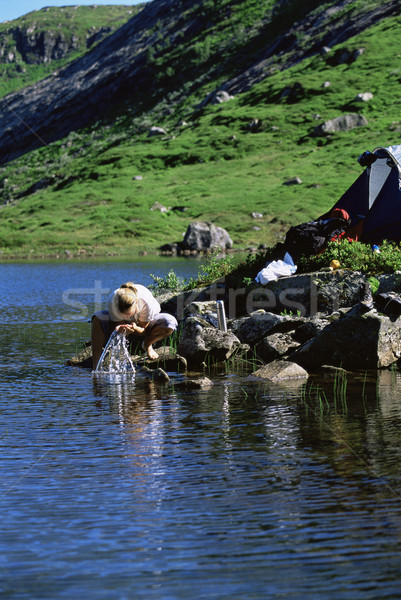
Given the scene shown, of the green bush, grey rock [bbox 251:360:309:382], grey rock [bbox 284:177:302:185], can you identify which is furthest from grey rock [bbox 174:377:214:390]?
grey rock [bbox 284:177:302:185]

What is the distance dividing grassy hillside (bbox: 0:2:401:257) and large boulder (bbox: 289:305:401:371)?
6427 cm

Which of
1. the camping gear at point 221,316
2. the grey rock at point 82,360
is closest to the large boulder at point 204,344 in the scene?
the camping gear at point 221,316

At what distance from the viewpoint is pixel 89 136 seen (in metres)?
191

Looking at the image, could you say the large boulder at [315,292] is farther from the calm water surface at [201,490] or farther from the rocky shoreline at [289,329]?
the calm water surface at [201,490]

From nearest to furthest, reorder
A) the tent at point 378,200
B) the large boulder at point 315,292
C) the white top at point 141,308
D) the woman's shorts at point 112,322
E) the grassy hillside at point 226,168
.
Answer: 1. the white top at point 141,308
2. the woman's shorts at point 112,322
3. the large boulder at point 315,292
4. the tent at point 378,200
5. the grassy hillside at point 226,168

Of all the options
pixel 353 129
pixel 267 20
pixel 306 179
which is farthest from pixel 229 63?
pixel 306 179

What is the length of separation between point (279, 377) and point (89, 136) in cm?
18197

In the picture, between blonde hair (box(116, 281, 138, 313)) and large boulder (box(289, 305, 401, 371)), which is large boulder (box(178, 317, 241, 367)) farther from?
blonde hair (box(116, 281, 138, 313))

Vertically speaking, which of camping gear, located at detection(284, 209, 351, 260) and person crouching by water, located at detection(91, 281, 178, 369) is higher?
camping gear, located at detection(284, 209, 351, 260)

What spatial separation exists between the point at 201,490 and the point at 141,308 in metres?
7.55

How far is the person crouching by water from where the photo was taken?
15.6 metres

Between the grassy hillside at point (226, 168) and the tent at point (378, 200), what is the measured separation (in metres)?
56.7

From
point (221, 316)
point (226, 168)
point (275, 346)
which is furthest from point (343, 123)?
point (275, 346)

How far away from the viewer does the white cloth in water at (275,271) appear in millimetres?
21719
